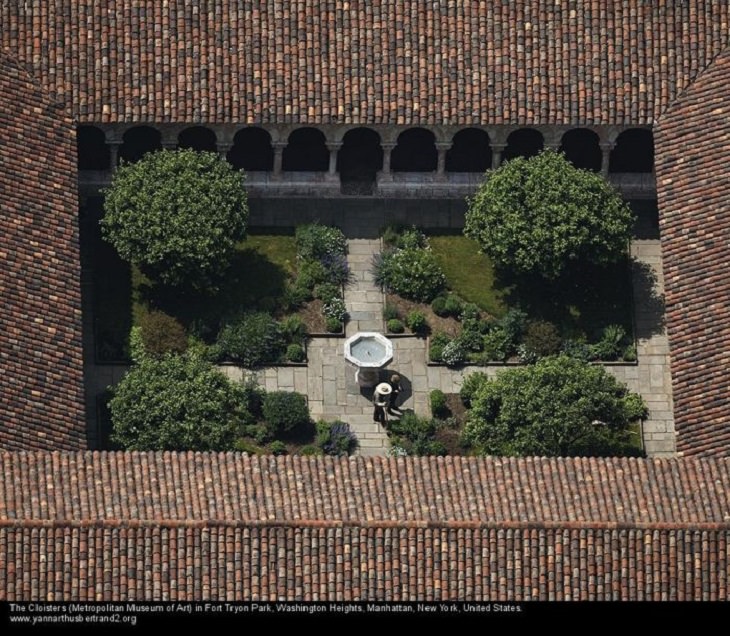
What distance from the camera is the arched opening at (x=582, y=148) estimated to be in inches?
6294

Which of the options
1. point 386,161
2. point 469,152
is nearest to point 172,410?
point 386,161

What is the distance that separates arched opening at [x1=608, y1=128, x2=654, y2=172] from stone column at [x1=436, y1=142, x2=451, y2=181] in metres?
6.87

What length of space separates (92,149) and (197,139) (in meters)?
4.35

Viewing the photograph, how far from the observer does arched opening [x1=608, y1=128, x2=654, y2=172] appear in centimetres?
16050

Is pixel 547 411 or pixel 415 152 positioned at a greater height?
pixel 415 152

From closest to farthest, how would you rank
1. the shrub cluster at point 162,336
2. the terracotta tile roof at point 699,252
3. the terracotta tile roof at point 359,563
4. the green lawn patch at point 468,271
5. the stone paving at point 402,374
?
1. the terracotta tile roof at point 359,563
2. the terracotta tile roof at point 699,252
3. the stone paving at point 402,374
4. the shrub cluster at point 162,336
5. the green lawn patch at point 468,271

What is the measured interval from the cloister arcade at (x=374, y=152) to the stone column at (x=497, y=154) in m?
0.04

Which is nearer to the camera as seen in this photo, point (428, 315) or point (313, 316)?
point (313, 316)

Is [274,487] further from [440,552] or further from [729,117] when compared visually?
[729,117]

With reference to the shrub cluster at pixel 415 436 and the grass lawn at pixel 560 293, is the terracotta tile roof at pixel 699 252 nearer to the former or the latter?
the grass lawn at pixel 560 293

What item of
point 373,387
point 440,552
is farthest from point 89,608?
point 373,387

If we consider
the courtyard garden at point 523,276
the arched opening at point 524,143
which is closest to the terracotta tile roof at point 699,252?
the courtyard garden at point 523,276

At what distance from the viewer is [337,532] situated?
13738 cm

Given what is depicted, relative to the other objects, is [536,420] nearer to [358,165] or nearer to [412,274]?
[412,274]
